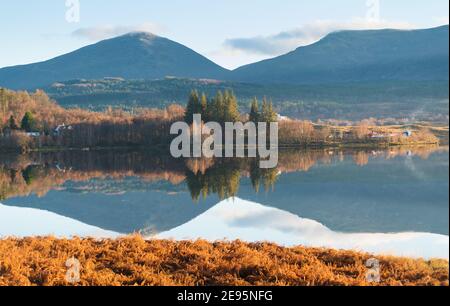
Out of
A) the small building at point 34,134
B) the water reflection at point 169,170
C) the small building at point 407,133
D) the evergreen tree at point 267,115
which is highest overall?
the evergreen tree at point 267,115

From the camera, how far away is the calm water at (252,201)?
15352mm

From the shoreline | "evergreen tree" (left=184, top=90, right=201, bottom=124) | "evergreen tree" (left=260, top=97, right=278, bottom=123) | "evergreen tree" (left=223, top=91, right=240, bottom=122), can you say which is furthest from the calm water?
"evergreen tree" (left=184, top=90, right=201, bottom=124)

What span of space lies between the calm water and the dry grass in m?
1.11

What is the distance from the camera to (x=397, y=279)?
29.0 ft

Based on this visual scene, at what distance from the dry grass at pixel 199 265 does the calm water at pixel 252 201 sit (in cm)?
111

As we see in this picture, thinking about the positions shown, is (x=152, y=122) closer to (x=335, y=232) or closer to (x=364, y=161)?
(x=364, y=161)

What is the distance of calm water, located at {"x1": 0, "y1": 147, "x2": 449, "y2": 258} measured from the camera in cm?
1535

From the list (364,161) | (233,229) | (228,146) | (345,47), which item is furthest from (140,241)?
(345,47)

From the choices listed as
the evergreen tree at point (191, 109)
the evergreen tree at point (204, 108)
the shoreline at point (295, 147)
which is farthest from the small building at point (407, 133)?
the evergreen tree at point (191, 109)

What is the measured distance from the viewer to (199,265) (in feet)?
33.2

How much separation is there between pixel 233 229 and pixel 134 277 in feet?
25.7

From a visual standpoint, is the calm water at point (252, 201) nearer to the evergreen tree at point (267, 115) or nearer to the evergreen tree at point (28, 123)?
the evergreen tree at point (267, 115)

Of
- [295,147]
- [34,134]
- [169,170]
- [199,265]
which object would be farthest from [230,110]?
[199,265]

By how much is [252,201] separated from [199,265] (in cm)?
1488
